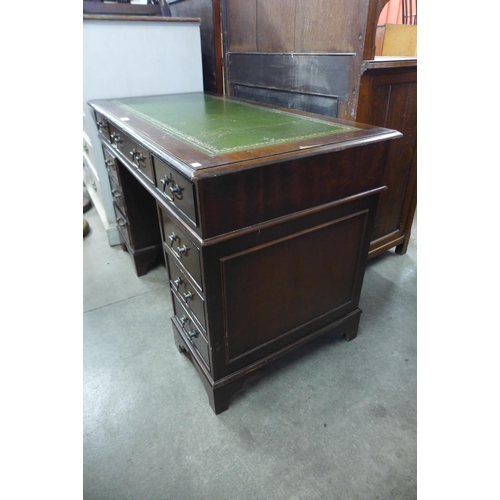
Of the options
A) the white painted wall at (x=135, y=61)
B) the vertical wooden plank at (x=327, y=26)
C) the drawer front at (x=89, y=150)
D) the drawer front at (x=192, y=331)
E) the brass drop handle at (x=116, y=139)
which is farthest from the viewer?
the drawer front at (x=89, y=150)

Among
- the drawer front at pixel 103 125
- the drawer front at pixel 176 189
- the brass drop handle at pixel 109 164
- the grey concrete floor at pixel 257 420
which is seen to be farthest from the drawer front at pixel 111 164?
the drawer front at pixel 176 189

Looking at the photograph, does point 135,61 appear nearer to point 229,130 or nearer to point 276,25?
point 276,25

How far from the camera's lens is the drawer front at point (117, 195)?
6.48 feet

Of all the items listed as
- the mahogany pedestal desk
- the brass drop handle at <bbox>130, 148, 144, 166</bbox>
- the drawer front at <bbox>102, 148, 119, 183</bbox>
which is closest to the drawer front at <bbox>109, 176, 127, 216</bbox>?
the drawer front at <bbox>102, 148, 119, 183</bbox>

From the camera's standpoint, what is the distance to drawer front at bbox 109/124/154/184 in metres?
1.26

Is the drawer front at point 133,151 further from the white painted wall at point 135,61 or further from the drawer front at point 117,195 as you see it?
the white painted wall at point 135,61

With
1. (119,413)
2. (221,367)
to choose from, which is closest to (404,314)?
(221,367)

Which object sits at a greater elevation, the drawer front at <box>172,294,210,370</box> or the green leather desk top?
the green leather desk top

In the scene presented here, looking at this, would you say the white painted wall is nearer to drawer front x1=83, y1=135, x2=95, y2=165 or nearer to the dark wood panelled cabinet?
drawer front x1=83, y1=135, x2=95, y2=165

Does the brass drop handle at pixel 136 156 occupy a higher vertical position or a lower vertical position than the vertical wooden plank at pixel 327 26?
lower

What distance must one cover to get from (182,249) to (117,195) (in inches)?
44.3

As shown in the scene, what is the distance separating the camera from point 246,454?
1.19 metres

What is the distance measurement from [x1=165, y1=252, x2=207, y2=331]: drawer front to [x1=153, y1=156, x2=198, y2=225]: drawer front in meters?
0.29

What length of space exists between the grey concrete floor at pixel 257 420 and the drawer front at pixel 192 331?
0.21m
